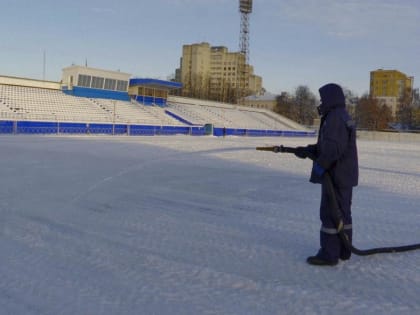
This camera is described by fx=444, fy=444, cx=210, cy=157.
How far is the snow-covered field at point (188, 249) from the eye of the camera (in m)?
3.36

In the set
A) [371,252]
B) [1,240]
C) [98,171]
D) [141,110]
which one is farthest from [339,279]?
[141,110]

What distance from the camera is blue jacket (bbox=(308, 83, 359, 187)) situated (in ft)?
13.2

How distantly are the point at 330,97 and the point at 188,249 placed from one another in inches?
83.5

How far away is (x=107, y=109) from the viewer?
1752 inches

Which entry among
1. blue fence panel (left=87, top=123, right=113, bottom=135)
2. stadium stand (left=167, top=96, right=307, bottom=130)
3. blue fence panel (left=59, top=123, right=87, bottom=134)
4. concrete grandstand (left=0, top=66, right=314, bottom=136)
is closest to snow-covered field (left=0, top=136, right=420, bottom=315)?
blue fence panel (left=59, top=123, right=87, bottom=134)

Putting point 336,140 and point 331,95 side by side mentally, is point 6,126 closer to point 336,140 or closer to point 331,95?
point 331,95

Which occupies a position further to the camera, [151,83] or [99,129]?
[151,83]

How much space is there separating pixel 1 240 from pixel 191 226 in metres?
2.23

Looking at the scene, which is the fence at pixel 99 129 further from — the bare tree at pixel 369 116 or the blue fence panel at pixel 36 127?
the bare tree at pixel 369 116

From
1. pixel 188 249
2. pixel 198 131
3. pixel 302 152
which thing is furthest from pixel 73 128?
pixel 302 152

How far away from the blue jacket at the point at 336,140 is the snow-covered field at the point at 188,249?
35.2 inches

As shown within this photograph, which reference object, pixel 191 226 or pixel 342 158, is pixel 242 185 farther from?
pixel 342 158

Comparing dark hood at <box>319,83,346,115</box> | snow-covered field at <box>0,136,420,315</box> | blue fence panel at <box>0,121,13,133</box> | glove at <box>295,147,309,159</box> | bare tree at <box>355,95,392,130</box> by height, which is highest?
bare tree at <box>355,95,392,130</box>

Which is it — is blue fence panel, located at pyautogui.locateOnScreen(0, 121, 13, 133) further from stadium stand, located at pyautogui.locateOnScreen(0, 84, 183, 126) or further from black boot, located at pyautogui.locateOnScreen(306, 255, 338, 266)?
black boot, located at pyautogui.locateOnScreen(306, 255, 338, 266)
